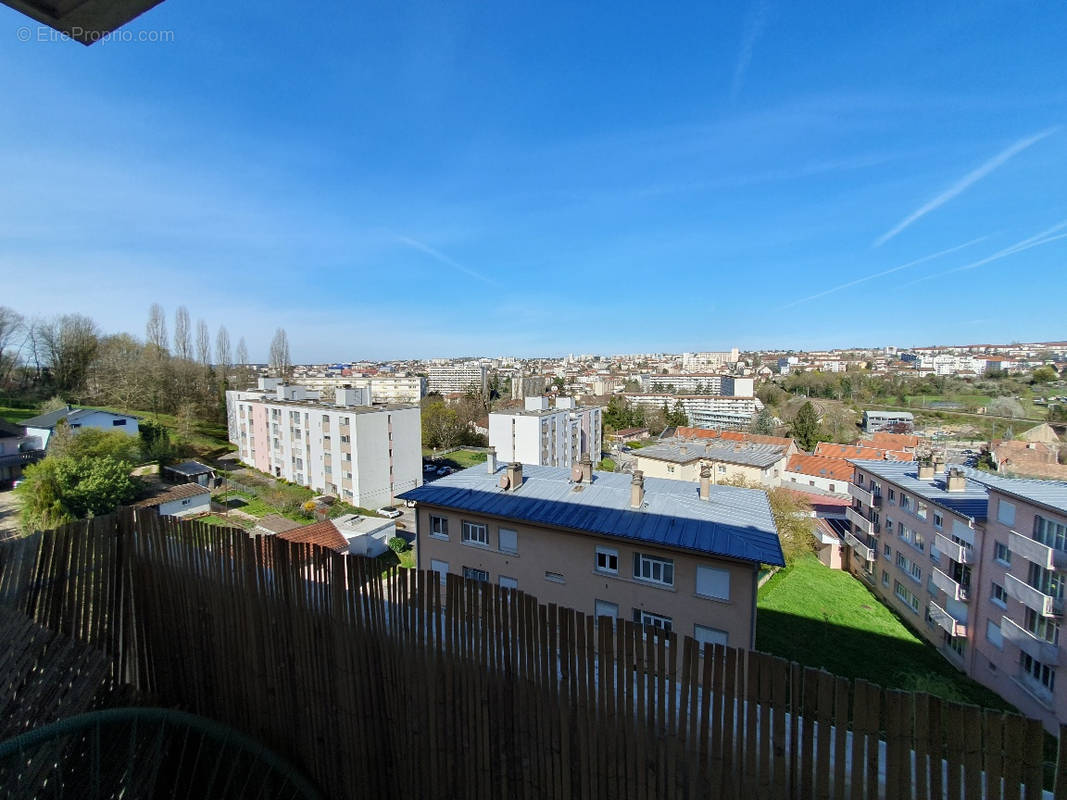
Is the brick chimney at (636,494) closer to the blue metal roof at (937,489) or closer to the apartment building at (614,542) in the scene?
the apartment building at (614,542)

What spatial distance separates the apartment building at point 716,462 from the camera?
30750mm

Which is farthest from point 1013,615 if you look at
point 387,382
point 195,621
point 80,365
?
point 387,382

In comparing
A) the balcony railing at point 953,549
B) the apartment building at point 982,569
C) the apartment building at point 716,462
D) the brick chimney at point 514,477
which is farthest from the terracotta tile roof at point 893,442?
the brick chimney at point 514,477

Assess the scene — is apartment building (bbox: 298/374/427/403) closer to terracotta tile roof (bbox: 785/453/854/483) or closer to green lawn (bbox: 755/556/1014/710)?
terracotta tile roof (bbox: 785/453/854/483)

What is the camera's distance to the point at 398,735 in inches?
105

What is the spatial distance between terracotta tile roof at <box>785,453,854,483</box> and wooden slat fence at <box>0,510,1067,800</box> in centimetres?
3730

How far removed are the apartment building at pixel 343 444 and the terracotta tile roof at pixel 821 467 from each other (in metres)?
27.5

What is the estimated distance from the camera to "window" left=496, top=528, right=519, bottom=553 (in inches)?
455

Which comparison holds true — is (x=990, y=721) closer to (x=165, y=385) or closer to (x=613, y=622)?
(x=613, y=622)

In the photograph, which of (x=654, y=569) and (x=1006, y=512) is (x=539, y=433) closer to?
(x=654, y=569)

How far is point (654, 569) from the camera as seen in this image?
33.1ft

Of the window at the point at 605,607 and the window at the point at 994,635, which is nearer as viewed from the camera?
the window at the point at 605,607

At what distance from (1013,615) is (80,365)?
62756mm

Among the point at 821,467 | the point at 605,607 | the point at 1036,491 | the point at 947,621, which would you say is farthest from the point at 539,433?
the point at 1036,491
